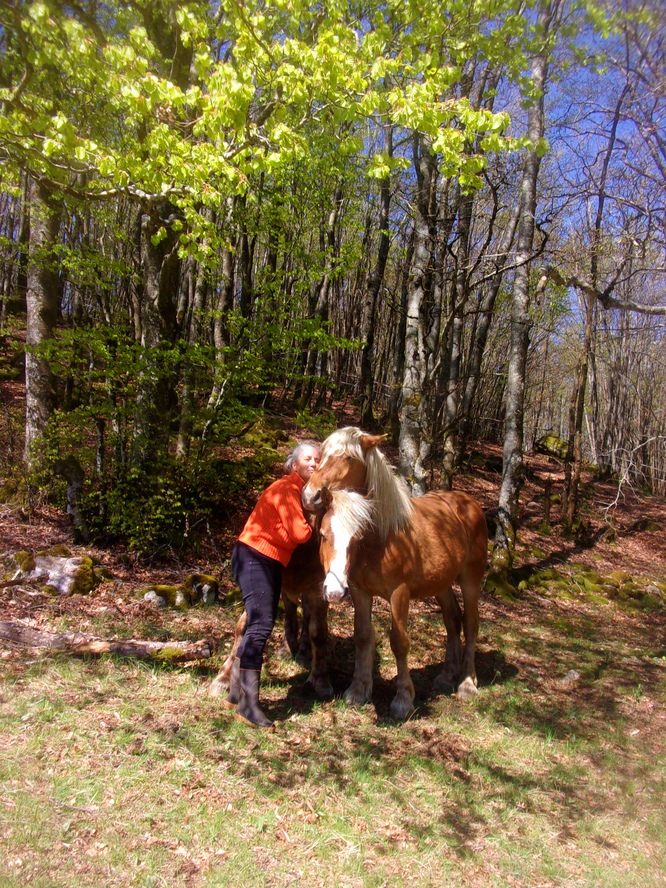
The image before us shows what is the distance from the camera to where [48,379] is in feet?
29.3

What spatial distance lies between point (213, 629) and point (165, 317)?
4.32 meters

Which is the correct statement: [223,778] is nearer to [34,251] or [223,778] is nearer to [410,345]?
[410,345]

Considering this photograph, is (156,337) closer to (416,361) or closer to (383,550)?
(416,361)

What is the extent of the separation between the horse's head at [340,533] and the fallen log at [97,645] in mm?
1837

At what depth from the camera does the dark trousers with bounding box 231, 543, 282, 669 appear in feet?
13.8

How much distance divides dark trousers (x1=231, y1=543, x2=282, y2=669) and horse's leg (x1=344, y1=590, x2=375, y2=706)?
795 mm

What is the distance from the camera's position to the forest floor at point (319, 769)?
2900mm

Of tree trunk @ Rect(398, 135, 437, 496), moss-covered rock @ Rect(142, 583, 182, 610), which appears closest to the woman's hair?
moss-covered rock @ Rect(142, 583, 182, 610)

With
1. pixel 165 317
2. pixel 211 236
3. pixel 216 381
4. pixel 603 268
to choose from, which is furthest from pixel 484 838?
pixel 603 268

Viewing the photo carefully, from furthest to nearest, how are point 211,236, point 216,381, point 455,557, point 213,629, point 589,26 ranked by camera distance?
point 216,381, point 589,26, point 213,629, point 211,236, point 455,557

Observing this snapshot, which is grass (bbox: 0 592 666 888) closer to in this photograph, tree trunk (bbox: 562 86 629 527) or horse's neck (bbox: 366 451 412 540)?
horse's neck (bbox: 366 451 412 540)

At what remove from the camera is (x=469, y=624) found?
560 cm

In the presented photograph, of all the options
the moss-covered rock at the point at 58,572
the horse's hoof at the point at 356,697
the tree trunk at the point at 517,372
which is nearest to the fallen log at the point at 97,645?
the moss-covered rock at the point at 58,572

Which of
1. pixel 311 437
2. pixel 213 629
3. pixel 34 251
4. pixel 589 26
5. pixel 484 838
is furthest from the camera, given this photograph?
pixel 311 437
